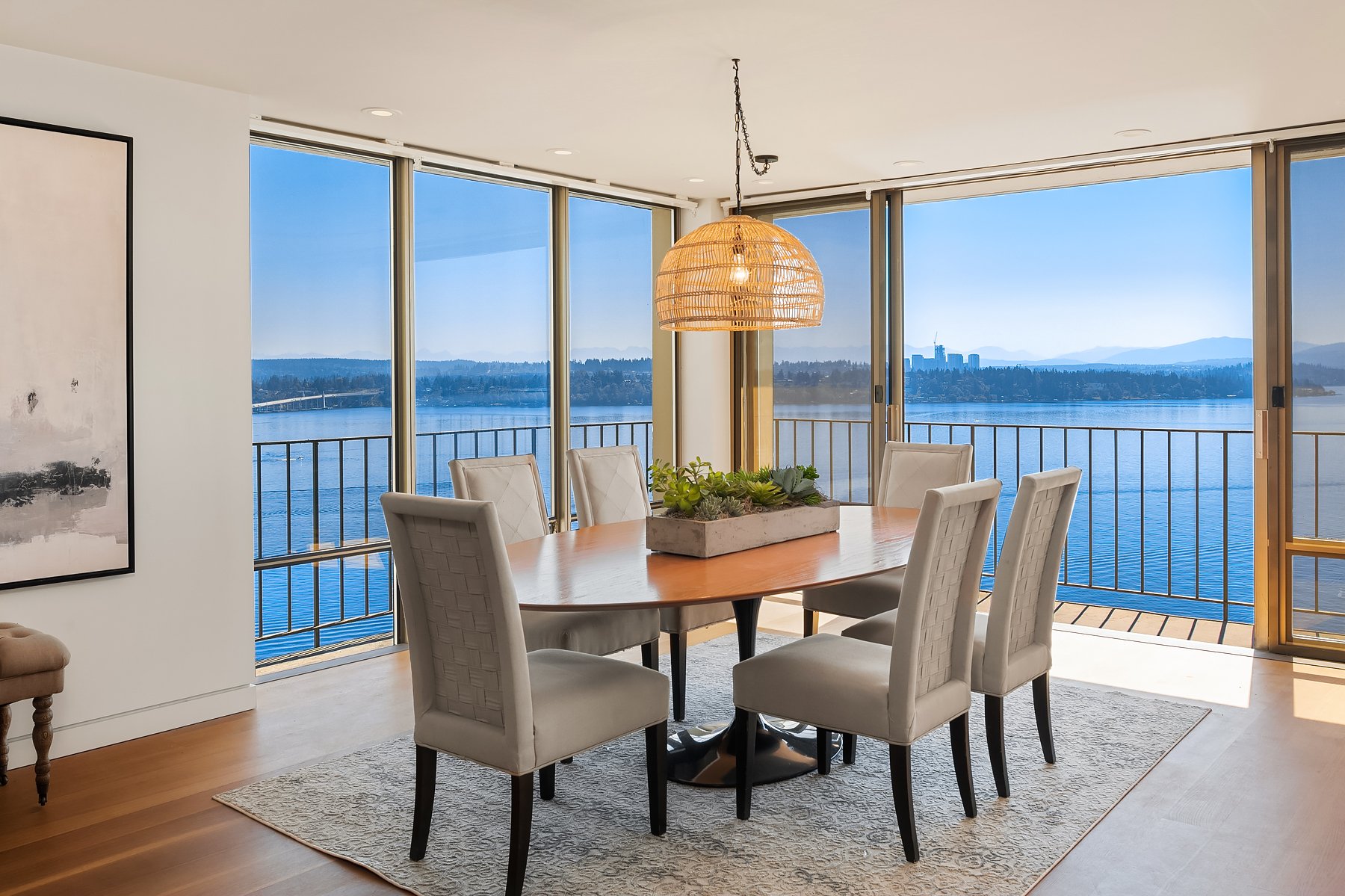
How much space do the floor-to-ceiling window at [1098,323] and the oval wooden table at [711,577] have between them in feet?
19.4

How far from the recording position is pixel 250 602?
13.4 ft

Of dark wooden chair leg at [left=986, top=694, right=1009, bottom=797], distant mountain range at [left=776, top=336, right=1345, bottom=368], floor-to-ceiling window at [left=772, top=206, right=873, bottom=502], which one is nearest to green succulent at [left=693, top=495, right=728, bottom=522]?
dark wooden chair leg at [left=986, top=694, right=1009, bottom=797]

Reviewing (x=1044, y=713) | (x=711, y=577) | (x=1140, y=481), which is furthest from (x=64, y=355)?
(x=1140, y=481)

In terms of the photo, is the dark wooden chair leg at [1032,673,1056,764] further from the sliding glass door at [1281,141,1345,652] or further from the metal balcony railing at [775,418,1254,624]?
the sliding glass door at [1281,141,1345,652]

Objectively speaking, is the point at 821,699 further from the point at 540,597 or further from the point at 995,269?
the point at 995,269

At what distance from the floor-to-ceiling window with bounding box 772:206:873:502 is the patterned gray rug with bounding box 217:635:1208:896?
9.35 feet

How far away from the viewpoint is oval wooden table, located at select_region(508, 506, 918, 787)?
103 inches

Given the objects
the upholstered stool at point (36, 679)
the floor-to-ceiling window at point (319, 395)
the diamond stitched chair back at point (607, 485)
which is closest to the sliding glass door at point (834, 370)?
the diamond stitched chair back at point (607, 485)

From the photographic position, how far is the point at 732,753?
340 cm

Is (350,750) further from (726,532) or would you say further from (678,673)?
(726,532)

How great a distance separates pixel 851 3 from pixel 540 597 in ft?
6.66

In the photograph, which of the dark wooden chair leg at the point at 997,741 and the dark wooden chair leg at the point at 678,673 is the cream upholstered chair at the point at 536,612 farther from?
the dark wooden chair leg at the point at 997,741

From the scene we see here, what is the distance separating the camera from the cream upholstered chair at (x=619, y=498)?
12.7ft

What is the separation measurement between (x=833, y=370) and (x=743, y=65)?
9.94 ft
